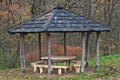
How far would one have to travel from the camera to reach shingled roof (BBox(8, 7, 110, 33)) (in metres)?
Answer: 15.0

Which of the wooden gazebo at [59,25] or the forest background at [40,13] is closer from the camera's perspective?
the wooden gazebo at [59,25]

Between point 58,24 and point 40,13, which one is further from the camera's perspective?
point 40,13

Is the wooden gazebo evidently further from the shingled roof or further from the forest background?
the forest background

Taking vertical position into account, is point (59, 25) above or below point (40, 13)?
below

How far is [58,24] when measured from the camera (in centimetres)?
1527

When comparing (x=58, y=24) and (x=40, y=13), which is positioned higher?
(x=40, y=13)

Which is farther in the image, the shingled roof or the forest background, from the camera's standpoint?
the forest background

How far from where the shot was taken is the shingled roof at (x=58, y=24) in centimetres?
1498

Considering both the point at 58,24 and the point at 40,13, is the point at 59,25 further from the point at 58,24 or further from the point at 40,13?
the point at 40,13

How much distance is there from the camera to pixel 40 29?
592 inches

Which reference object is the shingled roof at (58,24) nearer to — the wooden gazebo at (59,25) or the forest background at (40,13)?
the wooden gazebo at (59,25)

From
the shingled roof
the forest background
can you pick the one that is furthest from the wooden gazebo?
the forest background

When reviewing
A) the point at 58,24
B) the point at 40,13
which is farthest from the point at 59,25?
the point at 40,13

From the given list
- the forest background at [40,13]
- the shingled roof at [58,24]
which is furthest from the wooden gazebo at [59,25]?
the forest background at [40,13]
